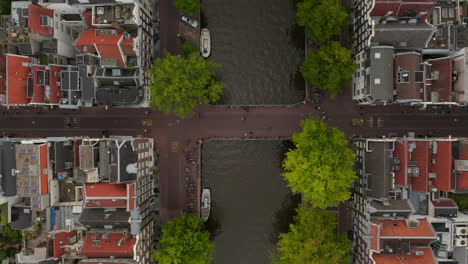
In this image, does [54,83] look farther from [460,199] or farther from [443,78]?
[460,199]

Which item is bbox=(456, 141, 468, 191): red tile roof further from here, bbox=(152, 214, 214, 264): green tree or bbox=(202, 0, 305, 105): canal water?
bbox=(152, 214, 214, 264): green tree

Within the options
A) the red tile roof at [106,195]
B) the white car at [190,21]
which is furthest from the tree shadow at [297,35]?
the red tile roof at [106,195]

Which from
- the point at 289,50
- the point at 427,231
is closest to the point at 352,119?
the point at 289,50

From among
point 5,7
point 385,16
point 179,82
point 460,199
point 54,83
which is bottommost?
point 460,199

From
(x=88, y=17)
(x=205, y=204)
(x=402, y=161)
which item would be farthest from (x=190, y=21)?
(x=402, y=161)

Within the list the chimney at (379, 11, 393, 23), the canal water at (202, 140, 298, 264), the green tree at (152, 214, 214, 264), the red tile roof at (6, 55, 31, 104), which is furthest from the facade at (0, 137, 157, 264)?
the chimney at (379, 11, 393, 23)

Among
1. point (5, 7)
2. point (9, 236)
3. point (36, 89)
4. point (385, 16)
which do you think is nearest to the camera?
point (385, 16)
